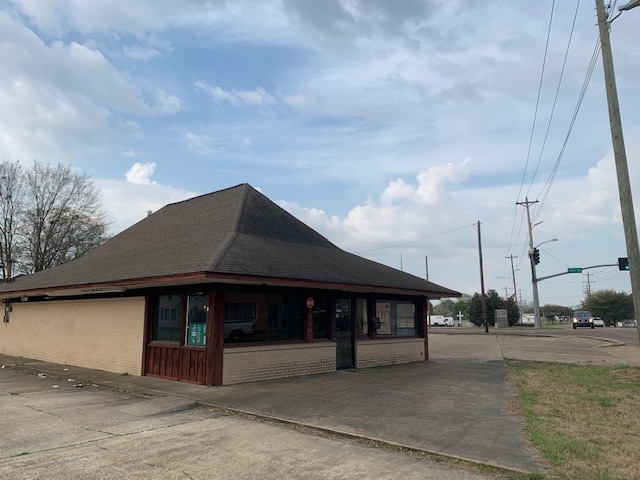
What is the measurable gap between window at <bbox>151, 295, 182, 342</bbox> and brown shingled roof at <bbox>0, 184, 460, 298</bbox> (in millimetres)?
1187

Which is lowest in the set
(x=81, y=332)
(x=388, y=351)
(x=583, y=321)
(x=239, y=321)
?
(x=388, y=351)

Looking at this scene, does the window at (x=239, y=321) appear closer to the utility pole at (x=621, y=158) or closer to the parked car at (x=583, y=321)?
the utility pole at (x=621, y=158)

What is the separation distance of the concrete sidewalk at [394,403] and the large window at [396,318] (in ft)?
6.36

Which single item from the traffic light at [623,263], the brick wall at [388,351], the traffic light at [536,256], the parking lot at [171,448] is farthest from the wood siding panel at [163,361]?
the traffic light at [536,256]

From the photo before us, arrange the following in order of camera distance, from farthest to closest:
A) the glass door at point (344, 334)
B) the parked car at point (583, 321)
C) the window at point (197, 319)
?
the parked car at point (583, 321)
the glass door at point (344, 334)
the window at point (197, 319)

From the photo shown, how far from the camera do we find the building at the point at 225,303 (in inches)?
454

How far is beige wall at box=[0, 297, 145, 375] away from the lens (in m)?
13.8

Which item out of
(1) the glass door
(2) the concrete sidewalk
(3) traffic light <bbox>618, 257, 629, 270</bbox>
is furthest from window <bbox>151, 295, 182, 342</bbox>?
(3) traffic light <bbox>618, 257, 629, 270</bbox>

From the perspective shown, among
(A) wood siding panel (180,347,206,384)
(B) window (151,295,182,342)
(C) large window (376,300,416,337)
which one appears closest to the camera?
(A) wood siding panel (180,347,206,384)

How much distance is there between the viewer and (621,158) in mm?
12469

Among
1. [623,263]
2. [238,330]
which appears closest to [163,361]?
[238,330]

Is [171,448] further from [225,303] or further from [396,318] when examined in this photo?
[396,318]

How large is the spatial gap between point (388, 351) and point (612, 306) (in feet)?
246

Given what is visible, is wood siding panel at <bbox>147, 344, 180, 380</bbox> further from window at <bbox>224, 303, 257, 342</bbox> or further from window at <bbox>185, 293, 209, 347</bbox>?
window at <bbox>224, 303, 257, 342</bbox>
